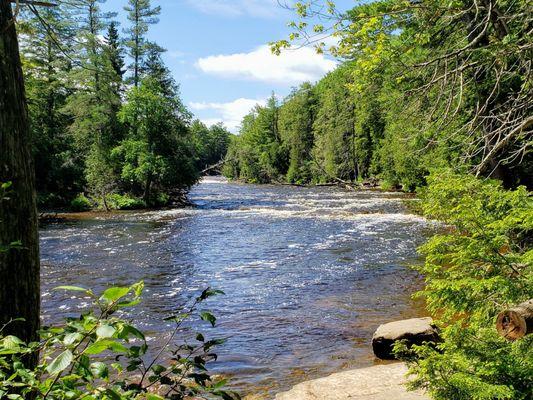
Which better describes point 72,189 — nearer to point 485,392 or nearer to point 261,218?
point 261,218

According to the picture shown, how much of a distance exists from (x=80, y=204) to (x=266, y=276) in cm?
2174

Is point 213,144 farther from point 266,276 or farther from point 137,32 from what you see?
point 266,276

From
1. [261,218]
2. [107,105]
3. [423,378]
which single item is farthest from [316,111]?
[423,378]

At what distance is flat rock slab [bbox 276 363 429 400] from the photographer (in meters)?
5.15

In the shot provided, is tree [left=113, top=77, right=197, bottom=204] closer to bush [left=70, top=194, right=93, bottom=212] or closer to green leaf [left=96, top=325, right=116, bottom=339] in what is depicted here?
bush [left=70, top=194, right=93, bottom=212]

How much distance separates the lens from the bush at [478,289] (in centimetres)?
334

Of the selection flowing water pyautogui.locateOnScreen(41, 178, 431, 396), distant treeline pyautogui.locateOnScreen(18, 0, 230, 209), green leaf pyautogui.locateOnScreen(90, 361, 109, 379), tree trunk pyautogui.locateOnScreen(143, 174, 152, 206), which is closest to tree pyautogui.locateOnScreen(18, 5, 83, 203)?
distant treeline pyautogui.locateOnScreen(18, 0, 230, 209)

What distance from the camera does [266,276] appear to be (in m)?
12.4

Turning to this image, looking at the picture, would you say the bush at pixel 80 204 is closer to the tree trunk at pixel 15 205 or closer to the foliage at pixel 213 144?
the tree trunk at pixel 15 205

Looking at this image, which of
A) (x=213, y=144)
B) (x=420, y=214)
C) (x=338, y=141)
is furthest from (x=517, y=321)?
(x=213, y=144)

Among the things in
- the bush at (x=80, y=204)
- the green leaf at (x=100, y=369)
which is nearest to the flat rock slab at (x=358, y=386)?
the green leaf at (x=100, y=369)

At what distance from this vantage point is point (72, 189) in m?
33.0

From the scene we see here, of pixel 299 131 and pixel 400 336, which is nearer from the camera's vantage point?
pixel 400 336

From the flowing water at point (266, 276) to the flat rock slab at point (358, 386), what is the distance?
0.59 m
